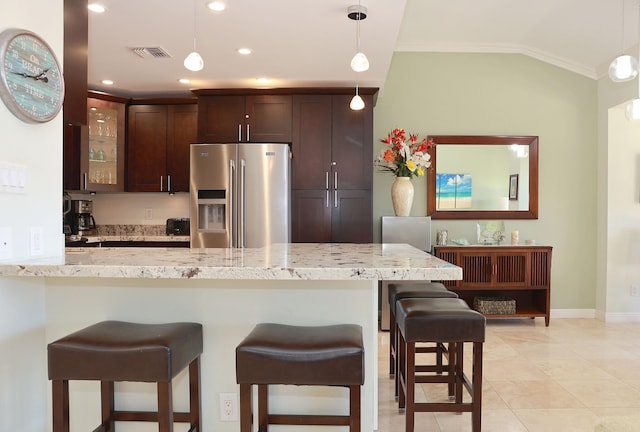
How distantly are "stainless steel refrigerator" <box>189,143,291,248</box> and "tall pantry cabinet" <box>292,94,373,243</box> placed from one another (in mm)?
233

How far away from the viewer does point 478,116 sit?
201 inches

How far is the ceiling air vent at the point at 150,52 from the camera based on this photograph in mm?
3604

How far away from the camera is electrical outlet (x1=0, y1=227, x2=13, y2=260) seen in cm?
173

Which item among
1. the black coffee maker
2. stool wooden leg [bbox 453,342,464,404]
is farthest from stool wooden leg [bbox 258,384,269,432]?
the black coffee maker

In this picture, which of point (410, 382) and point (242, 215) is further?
point (242, 215)

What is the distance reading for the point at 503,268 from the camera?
186 inches

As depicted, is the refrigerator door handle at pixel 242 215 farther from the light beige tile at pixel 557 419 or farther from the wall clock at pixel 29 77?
the light beige tile at pixel 557 419

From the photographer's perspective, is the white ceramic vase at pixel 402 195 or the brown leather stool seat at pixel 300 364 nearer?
the brown leather stool seat at pixel 300 364

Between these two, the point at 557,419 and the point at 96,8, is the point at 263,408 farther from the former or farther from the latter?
the point at 96,8

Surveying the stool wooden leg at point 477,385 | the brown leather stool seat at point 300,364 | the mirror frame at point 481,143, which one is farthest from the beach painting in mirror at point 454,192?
the brown leather stool seat at point 300,364

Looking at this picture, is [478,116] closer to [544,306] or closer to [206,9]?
[544,306]

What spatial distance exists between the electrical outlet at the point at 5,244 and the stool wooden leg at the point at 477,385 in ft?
6.78

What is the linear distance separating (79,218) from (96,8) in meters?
2.71

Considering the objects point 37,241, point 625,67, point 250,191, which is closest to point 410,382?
point 37,241
